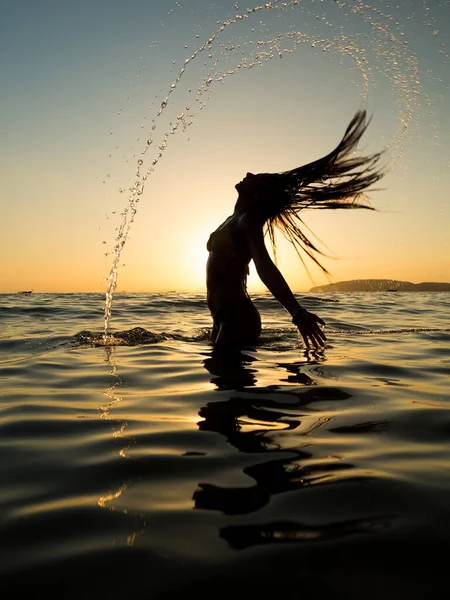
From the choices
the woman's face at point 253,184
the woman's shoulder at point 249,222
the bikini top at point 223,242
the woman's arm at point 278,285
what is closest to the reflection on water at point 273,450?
the woman's arm at point 278,285

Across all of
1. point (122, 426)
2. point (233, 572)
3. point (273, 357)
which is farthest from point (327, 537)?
point (273, 357)

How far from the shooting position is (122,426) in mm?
2631

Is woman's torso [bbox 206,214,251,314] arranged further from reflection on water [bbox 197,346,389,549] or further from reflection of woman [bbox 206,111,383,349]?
reflection on water [bbox 197,346,389,549]

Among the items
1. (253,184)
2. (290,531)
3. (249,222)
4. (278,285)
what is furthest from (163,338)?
(290,531)

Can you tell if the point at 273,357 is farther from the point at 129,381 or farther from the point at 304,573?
the point at 304,573

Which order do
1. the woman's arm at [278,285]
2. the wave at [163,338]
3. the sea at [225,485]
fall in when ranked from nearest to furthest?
the sea at [225,485]
the woman's arm at [278,285]
the wave at [163,338]

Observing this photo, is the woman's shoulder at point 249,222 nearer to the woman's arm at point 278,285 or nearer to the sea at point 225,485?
the woman's arm at point 278,285

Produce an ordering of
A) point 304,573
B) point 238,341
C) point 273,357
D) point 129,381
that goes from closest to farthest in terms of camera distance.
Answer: point 304,573, point 129,381, point 273,357, point 238,341

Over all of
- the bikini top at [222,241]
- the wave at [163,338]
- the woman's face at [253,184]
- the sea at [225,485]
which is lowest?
the sea at [225,485]

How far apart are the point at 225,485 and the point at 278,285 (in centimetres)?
270

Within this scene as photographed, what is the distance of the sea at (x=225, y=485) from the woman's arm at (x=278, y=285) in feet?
1.17

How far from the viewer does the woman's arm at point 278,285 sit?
4062mm

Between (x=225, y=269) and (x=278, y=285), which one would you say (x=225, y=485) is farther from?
(x=225, y=269)

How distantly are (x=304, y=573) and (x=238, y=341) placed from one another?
4308mm
